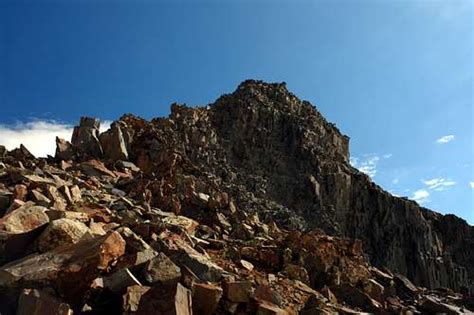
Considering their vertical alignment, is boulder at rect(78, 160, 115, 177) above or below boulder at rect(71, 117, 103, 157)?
below

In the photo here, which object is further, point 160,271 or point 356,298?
point 356,298

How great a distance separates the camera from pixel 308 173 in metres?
72.7

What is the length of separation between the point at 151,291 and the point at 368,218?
74386 mm

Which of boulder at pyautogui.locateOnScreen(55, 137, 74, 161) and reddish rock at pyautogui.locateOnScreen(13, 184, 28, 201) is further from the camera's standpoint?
boulder at pyautogui.locateOnScreen(55, 137, 74, 161)

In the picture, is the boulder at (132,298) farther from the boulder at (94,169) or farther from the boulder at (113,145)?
the boulder at (113,145)

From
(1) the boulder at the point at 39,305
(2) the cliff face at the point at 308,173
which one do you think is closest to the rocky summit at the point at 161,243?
(1) the boulder at the point at 39,305

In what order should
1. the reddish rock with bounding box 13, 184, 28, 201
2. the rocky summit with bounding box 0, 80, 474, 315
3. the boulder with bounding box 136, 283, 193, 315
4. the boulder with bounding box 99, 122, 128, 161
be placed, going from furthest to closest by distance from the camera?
the boulder with bounding box 99, 122, 128, 161 → the reddish rock with bounding box 13, 184, 28, 201 → the rocky summit with bounding box 0, 80, 474, 315 → the boulder with bounding box 136, 283, 193, 315

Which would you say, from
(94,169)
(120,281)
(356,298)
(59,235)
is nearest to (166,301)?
(120,281)

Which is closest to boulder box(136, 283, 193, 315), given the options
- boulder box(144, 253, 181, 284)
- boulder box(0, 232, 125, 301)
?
boulder box(144, 253, 181, 284)

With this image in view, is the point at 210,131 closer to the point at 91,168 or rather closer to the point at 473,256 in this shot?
the point at 91,168

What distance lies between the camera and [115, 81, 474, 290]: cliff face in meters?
64.7

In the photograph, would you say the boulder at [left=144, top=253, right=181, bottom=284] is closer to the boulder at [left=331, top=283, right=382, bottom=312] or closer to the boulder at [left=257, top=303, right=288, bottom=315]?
the boulder at [left=257, top=303, right=288, bottom=315]

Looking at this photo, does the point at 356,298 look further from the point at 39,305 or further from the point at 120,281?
the point at 39,305

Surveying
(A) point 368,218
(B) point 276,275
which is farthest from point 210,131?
(B) point 276,275
